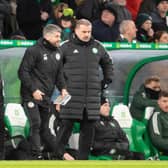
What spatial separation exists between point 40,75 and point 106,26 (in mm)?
3858

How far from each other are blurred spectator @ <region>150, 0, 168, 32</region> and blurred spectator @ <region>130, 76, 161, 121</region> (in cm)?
407

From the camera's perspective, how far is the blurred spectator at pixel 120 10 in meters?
21.8

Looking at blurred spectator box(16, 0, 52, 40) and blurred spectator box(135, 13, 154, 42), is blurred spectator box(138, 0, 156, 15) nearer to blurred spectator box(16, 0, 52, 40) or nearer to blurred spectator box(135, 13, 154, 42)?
blurred spectator box(135, 13, 154, 42)

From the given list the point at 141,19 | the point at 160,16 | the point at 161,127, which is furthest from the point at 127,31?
the point at 160,16

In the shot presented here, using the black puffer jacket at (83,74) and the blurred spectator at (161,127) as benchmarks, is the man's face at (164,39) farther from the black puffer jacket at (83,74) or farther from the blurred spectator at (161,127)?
the black puffer jacket at (83,74)

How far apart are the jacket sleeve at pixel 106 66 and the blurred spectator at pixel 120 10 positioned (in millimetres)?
4632

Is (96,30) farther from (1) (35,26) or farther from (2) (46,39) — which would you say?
(2) (46,39)

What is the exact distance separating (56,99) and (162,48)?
2.57 m

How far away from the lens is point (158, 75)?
19.0 m

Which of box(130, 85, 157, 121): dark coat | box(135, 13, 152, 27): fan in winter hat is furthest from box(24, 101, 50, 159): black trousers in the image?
box(135, 13, 152, 27): fan in winter hat

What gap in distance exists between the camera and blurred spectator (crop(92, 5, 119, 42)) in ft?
68.2

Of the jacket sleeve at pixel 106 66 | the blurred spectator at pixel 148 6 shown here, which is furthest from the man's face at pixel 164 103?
the blurred spectator at pixel 148 6
